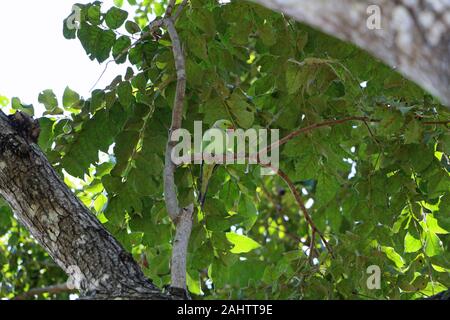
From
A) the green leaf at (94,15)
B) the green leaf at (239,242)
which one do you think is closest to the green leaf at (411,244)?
the green leaf at (239,242)

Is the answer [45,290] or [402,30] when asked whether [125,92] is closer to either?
[402,30]

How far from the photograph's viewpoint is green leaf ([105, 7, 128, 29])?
10.7 ft

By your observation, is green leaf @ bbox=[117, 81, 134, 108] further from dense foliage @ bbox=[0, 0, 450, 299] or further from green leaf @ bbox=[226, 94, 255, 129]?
green leaf @ bbox=[226, 94, 255, 129]

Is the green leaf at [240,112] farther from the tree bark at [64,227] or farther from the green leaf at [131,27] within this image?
the tree bark at [64,227]

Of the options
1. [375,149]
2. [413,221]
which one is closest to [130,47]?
[375,149]

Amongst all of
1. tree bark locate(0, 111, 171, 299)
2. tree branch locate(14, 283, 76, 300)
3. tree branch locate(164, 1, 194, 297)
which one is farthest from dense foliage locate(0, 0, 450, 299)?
tree branch locate(14, 283, 76, 300)

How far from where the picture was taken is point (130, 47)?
3242 millimetres

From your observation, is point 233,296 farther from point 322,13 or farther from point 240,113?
point 322,13

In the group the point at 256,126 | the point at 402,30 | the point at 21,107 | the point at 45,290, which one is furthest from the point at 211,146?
the point at 45,290

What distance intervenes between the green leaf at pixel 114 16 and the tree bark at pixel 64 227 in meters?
0.87

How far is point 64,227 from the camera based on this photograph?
229 cm

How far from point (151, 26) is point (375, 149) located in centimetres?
105

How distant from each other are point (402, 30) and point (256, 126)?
1.77 metres
